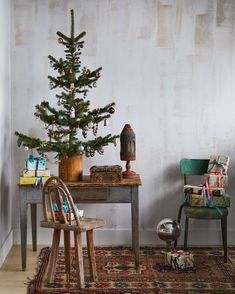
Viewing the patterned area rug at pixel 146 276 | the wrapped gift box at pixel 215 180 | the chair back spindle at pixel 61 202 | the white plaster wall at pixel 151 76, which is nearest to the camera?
the chair back spindle at pixel 61 202

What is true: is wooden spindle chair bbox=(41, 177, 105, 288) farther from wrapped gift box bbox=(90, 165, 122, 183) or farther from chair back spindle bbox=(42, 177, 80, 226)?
wrapped gift box bbox=(90, 165, 122, 183)

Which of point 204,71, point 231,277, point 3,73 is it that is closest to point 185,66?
point 204,71

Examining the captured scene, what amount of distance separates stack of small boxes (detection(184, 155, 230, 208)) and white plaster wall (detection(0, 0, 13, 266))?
5.10 ft

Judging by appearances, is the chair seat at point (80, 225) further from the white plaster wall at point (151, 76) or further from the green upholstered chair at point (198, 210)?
the white plaster wall at point (151, 76)

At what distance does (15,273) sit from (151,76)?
2.14 metres

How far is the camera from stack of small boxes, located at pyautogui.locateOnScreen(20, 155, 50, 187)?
15.2ft

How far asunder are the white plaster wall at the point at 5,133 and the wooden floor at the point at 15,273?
69 mm

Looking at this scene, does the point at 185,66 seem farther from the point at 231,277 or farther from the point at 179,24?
the point at 231,277

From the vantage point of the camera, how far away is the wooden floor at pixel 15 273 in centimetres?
419

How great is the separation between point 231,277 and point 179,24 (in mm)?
2319

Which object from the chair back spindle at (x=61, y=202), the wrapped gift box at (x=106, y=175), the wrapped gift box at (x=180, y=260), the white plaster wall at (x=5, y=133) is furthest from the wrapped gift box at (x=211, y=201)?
the white plaster wall at (x=5, y=133)

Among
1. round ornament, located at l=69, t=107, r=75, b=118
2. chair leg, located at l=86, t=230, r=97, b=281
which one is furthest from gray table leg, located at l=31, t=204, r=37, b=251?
chair leg, located at l=86, t=230, r=97, b=281

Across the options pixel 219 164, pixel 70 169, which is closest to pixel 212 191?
pixel 219 164

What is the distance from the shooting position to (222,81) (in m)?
5.45
